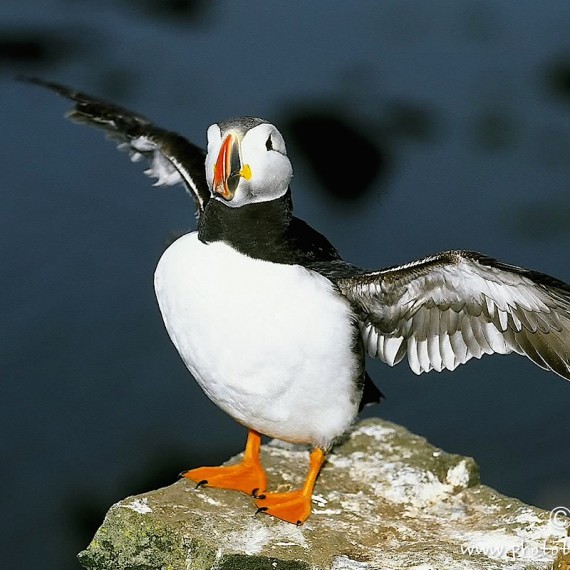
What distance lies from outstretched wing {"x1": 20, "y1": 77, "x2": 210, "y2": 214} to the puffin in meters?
0.81

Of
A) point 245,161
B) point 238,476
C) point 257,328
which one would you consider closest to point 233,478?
point 238,476

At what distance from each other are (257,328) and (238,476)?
813 millimetres

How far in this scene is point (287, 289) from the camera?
386 centimetres

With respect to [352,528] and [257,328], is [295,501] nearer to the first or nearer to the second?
[352,528]

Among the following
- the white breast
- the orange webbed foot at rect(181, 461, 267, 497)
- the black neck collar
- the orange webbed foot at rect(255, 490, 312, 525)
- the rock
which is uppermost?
the black neck collar

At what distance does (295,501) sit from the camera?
4.24m

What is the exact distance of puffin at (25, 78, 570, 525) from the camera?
3.73 metres

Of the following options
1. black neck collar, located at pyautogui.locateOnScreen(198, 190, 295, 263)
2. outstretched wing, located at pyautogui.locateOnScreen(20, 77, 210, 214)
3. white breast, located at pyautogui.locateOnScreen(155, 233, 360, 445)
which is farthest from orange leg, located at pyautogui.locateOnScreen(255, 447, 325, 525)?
outstretched wing, located at pyautogui.locateOnScreen(20, 77, 210, 214)

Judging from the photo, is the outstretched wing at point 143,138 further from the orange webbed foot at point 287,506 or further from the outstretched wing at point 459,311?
the orange webbed foot at point 287,506

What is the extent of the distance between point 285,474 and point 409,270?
115 centimetres

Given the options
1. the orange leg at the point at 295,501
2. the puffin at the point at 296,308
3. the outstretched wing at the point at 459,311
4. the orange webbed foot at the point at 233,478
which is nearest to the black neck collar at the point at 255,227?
the puffin at the point at 296,308

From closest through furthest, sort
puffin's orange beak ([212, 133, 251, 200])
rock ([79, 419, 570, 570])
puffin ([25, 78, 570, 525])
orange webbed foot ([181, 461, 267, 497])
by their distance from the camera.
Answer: puffin's orange beak ([212, 133, 251, 200])
puffin ([25, 78, 570, 525])
rock ([79, 419, 570, 570])
orange webbed foot ([181, 461, 267, 497])

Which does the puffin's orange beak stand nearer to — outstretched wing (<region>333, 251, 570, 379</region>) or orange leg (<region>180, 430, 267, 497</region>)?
outstretched wing (<region>333, 251, 570, 379</region>)

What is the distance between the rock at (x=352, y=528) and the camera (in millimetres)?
3959
